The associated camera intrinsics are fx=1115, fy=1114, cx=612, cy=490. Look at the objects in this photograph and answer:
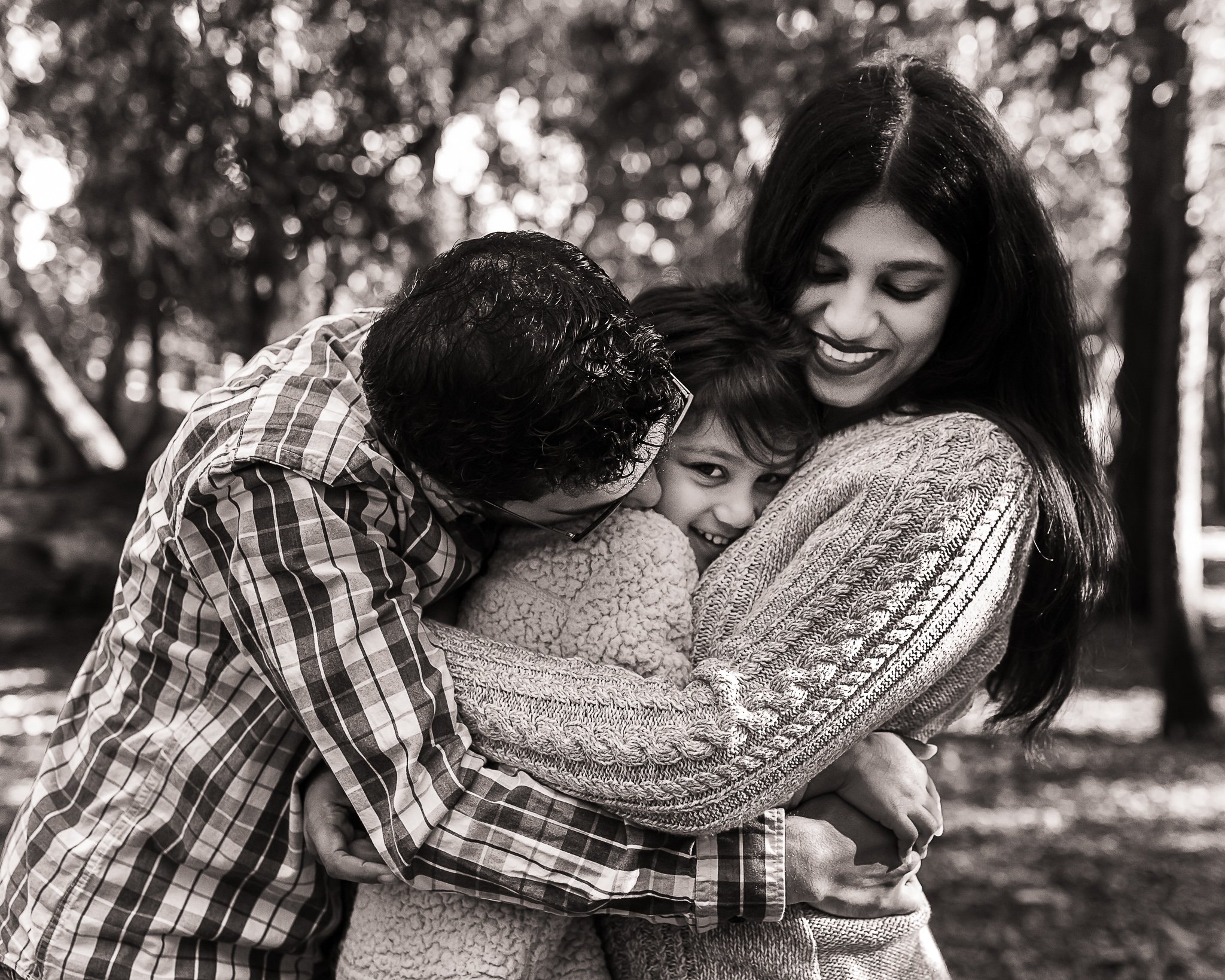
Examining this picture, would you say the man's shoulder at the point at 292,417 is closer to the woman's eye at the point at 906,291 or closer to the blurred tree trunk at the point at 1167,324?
the woman's eye at the point at 906,291

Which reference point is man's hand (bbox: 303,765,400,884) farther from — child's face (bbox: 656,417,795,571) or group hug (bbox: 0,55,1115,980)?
child's face (bbox: 656,417,795,571)

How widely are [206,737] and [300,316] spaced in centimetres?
671

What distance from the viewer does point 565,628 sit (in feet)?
5.51

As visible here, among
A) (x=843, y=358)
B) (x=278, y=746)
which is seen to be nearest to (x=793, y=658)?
(x=843, y=358)

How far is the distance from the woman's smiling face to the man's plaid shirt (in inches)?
28.5

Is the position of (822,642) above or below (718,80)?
below

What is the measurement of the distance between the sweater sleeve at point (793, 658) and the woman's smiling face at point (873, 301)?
0.93 feet

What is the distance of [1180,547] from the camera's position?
23.0ft

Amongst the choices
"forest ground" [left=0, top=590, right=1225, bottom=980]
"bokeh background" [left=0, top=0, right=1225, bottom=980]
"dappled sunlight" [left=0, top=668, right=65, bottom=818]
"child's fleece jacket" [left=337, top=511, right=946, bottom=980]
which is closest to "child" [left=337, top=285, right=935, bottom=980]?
"child's fleece jacket" [left=337, top=511, right=946, bottom=980]

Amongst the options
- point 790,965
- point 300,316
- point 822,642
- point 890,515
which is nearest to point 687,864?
point 790,965

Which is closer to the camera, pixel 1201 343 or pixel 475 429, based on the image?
pixel 475 429

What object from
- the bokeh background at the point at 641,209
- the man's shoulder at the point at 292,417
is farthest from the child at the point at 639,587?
the bokeh background at the point at 641,209

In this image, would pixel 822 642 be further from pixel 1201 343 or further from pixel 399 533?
pixel 1201 343

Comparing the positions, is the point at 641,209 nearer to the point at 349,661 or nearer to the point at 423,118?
the point at 423,118
